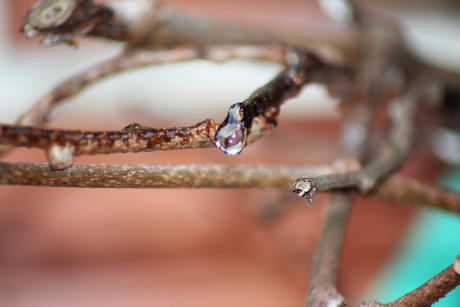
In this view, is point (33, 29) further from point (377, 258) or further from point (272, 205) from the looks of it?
point (377, 258)

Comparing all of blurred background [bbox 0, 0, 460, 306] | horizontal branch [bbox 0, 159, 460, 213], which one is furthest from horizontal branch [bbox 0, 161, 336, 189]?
blurred background [bbox 0, 0, 460, 306]

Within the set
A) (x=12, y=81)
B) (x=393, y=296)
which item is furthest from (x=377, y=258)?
(x=12, y=81)

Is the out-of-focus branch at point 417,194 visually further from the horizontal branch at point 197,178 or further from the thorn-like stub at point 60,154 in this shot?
the thorn-like stub at point 60,154

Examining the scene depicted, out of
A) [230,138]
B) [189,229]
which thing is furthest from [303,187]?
[189,229]

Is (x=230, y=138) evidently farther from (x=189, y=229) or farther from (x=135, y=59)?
(x=189, y=229)

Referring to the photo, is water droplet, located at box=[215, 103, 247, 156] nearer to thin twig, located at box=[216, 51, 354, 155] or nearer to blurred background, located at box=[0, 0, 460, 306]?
thin twig, located at box=[216, 51, 354, 155]

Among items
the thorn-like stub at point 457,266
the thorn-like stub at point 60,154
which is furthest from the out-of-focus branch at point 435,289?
the thorn-like stub at point 60,154
